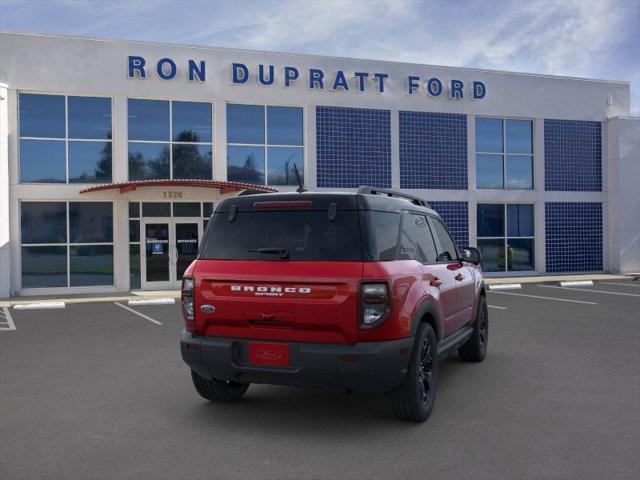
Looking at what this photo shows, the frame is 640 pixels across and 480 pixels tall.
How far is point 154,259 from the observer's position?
18156mm

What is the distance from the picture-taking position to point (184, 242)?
60.5 ft

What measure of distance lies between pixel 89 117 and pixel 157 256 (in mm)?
4351

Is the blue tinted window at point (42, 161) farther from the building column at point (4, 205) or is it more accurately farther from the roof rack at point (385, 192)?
the roof rack at point (385, 192)

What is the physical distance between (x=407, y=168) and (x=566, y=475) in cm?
1708

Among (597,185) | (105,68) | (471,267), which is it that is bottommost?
(471,267)

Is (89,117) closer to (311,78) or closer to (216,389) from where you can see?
(311,78)

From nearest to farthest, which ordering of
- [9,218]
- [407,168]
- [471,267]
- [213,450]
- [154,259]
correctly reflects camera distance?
1. [213,450]
2. [471,267]
3. [9,218]
4. [154,259]
5. [407,168]

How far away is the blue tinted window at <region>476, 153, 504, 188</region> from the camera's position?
71.4ft

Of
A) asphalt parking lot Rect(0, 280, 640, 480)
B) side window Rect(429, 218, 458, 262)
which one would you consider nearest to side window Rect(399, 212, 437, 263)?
side window Rect(429, 218, 458, 262)

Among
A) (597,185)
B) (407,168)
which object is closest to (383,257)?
(407,168)

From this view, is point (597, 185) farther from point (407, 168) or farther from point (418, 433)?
point (418, 433)

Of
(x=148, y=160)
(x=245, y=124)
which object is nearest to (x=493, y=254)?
(x=245, y=124)

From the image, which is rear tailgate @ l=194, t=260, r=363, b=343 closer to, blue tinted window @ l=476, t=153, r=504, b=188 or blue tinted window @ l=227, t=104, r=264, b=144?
blue tinted window @ l=227, t=104, r=264, b=144

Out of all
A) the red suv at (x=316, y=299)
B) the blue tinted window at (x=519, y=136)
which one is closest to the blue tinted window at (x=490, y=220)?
the blue tinted window at (x=519, y=136)
